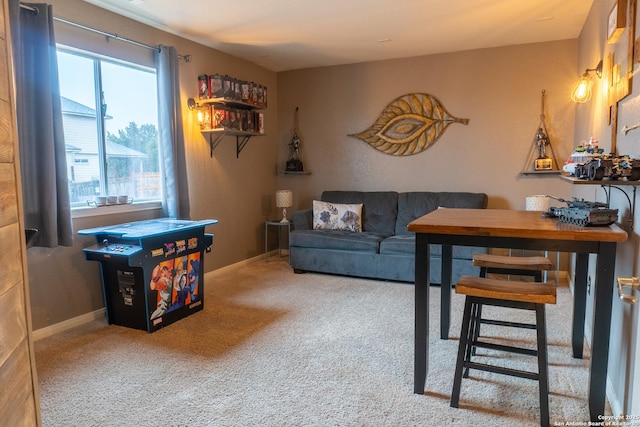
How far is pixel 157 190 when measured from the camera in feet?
13.1

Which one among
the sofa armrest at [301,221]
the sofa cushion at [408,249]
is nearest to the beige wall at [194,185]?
the sofa armrest at [301,221]

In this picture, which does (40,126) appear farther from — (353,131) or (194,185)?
(353,131)

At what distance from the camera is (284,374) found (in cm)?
238

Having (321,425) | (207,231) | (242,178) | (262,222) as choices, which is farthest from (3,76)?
(262,222)

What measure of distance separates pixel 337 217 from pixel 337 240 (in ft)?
1.49

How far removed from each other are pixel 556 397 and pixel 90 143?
3503 mm

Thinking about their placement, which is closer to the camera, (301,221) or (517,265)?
(517,265)

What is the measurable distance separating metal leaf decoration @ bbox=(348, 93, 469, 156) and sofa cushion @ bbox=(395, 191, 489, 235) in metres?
0.55

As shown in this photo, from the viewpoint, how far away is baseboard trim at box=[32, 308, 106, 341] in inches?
115

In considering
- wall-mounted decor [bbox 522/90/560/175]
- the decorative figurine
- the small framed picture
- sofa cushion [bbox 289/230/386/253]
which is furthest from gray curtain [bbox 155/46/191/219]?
wall-mounted decor [bbox 522/90/560/175]

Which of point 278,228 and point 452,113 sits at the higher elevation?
point 452,113

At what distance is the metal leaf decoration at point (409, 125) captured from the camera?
4816 mm

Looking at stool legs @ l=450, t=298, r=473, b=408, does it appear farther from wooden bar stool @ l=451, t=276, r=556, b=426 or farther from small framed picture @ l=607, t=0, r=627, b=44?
small framed picture @ l=607, t=0, r=627, b=44

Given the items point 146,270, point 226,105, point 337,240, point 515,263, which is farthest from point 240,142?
point 515,263
